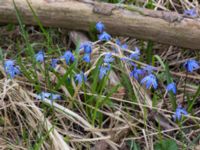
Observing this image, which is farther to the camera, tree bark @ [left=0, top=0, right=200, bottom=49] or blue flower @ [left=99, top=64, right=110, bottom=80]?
tree bark @ [left=0, top=0, right=200, bottom=49]

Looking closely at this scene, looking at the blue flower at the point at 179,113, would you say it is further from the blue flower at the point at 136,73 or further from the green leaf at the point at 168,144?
the blue flower at the point at 136,73

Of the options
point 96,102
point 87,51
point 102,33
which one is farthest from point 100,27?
point 96,102

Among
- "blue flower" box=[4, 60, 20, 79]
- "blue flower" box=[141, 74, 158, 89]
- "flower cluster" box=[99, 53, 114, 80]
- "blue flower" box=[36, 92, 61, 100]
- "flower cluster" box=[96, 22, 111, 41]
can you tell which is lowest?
"blue flower" box=[36, 92, 61, 100]

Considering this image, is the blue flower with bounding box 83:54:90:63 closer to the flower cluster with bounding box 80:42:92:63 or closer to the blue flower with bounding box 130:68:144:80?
the flower cluster with bounding box 80:42:92:63

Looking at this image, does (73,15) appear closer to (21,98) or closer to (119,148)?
(21,98)

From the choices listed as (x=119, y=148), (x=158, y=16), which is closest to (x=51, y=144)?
(x=119, y=148)

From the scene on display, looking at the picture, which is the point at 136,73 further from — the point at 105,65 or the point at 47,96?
the point at 47,96

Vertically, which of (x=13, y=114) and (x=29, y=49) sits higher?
(x=29, y=49)

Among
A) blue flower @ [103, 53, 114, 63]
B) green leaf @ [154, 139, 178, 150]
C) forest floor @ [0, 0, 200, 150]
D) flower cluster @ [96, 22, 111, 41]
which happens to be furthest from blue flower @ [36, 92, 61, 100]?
green leaf @ [154, 139, 178, 150]
